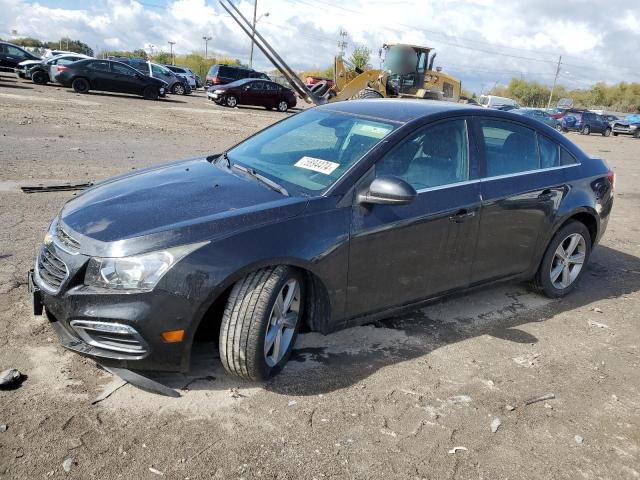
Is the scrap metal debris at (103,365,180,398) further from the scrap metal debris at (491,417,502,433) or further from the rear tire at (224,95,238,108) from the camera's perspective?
the rear tire at (224,95,238,108)

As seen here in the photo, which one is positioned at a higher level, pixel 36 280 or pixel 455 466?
pixel 36 280

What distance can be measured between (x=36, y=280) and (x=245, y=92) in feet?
79.5

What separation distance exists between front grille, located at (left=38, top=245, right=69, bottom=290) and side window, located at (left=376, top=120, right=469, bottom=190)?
1.91 meters

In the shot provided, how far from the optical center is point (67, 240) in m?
3.06

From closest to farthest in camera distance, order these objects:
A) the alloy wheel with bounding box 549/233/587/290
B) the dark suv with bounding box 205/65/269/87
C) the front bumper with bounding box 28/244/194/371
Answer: the front bumper with bounding box 28/244/194/371 < the alloy wheel with bounding box 549/233/587/290 < the dark suv with bounding box 205/65/269/87

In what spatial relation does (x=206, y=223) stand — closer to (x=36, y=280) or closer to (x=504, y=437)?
(x=36, y=280)

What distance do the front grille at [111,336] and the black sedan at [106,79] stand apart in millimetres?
22507

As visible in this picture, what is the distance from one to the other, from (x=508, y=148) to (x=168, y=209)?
2.68 m

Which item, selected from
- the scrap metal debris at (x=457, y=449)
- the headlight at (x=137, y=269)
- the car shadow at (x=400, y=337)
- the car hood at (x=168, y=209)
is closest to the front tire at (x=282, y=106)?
the car shadow at (x=400, y=337)

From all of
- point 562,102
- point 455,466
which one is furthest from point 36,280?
point 562,102

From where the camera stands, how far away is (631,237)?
7531 millimetres

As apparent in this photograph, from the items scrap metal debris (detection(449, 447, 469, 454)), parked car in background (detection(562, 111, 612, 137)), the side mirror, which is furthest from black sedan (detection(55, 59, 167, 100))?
parked car in background (detection(562, 111, 612, 137))

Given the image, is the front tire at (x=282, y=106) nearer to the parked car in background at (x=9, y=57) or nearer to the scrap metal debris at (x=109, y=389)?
the parked car in background at (x=9, y=57)

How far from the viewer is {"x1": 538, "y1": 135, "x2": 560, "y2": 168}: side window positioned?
4.61 metres
